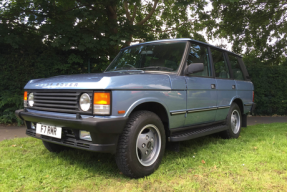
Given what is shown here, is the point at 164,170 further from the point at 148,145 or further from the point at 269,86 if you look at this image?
the point at 269,86

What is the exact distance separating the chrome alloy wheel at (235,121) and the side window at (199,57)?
1.44 metres

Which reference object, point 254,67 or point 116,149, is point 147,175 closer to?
point 116,149

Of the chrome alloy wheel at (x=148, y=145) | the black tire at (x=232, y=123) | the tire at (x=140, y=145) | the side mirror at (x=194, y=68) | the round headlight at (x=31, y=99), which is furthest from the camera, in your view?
the black tire at (x=232, y=123)

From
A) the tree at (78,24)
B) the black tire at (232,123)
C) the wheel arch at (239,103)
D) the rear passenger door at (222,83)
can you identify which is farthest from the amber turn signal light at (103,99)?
the tree at (78,24)

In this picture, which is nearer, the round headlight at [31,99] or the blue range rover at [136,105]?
the blue range rover at [136,105]

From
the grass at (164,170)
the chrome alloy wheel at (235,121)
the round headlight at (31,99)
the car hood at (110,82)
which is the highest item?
the car hood at (110,82)

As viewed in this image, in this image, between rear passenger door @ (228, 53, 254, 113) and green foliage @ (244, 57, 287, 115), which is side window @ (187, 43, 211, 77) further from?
green foliage @ (244, 57, 287, 115)

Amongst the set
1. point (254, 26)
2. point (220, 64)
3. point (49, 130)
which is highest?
point (254, 26)

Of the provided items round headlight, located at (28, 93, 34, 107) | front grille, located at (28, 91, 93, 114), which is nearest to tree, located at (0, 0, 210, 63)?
round headlight, located at (28, 93, 34, 107)

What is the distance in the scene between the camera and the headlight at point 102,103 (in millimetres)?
2463

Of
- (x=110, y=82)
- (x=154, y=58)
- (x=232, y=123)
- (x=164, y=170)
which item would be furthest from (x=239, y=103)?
(x=110, y=82)

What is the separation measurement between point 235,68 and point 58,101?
165 inches

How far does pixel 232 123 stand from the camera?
5059 millimetres

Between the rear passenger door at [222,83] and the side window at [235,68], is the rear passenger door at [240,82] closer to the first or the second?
the side window at [235,68]
